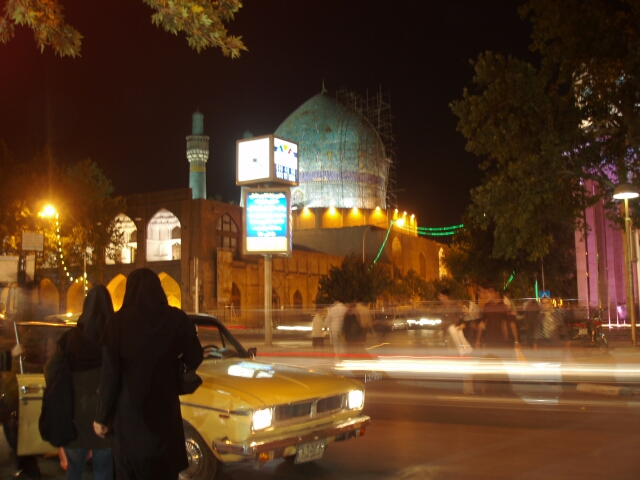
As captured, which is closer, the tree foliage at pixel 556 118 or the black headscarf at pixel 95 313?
the black headscarf at pixel 95 313

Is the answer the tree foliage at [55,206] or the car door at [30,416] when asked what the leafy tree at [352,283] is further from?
the car door at [30,416]

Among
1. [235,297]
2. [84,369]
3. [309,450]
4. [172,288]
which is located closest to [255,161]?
[309,450]

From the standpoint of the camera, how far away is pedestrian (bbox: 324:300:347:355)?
14.9m

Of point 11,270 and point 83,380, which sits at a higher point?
point 11,270

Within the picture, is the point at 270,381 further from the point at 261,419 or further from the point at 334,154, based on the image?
the point at 334,154

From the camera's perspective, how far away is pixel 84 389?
4883mm

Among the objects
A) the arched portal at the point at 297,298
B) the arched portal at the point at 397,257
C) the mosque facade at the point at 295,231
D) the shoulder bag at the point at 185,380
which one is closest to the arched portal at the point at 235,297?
the mosque facade at the point at 295,231

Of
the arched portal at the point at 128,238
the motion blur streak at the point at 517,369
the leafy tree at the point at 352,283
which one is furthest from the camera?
the arched portal at the point at 128,238

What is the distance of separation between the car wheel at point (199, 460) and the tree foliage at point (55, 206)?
2557 centimetres

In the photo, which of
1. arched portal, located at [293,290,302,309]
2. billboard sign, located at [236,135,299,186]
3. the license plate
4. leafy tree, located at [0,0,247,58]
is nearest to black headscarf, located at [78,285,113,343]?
the license plate

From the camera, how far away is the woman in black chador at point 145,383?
12.6 feet

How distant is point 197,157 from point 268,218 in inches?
1670

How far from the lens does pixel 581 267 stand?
35.5m

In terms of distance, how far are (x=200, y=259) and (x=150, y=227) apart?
6.54 meters
